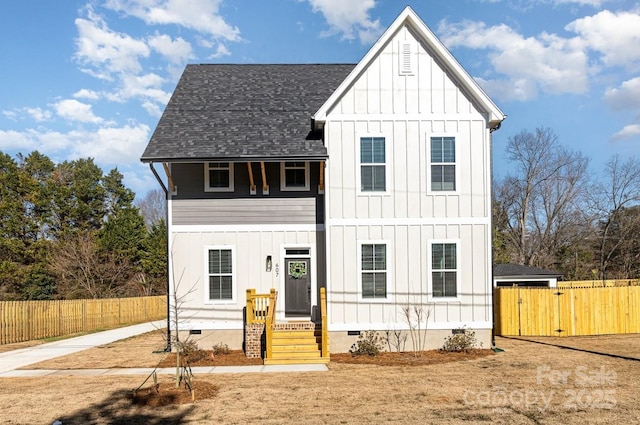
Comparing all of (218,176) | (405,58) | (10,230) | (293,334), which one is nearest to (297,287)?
(293,334)

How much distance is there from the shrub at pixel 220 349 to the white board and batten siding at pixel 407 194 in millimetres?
3559

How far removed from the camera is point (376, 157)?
14.1 meters

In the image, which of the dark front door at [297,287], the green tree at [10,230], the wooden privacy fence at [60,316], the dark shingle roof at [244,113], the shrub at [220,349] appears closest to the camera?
the shrub at [220,349]

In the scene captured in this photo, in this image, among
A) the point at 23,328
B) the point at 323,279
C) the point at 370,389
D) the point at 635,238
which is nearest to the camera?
the point at 370,389

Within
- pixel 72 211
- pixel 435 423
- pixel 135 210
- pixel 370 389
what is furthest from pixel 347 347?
pixel 72 211

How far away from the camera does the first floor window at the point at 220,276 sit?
14.5 meters

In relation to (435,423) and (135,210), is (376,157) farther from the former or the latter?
(135,210)

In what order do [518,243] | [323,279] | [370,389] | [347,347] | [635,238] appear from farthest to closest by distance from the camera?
[518,243], [635,238], [323,279], [347,347], [370,389]

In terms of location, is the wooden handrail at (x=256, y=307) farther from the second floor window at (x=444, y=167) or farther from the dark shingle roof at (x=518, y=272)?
the dark shingle roof at (x=518, y=272)

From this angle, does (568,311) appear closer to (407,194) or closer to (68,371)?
(407,194)

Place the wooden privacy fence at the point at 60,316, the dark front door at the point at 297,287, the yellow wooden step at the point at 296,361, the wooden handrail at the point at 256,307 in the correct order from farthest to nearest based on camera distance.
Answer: the wooden privacy fence at the point at 60,316 < the dark front door at the point at 297,287 < the wooden handrail at the point at 256,307 < the yellow wooden step at the point at 296,361

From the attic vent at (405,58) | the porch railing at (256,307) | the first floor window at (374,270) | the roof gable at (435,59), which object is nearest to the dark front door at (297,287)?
the porch railing at (256,307)

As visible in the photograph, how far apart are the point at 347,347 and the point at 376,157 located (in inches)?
219

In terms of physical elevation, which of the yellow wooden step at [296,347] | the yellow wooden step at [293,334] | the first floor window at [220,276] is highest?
the first floor window at [220,276]
